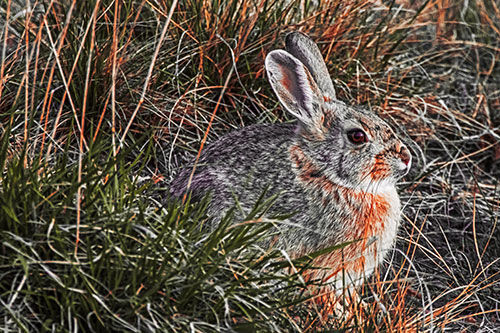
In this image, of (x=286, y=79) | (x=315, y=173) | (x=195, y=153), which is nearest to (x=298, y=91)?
(x=286, y=79)

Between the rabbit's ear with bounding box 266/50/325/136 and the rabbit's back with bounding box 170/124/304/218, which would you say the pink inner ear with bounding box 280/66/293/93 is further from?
the rabbit's back with bounding box 170/124/304/218

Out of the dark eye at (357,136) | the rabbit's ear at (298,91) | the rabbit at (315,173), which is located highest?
the rabbit's ear at (298,91)

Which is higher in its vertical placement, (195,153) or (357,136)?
(357,136)

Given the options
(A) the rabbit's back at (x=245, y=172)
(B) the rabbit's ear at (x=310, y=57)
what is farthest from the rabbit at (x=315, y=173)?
(B) the rabbit's ear at (x=310, y=57)

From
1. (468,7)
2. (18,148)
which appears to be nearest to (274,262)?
(18,148)

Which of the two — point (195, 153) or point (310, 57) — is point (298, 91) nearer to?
point (310, 57)

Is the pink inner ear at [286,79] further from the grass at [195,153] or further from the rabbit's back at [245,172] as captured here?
the grass at [195,153]

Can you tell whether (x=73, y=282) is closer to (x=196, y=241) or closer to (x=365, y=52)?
(x=196, y=241)
